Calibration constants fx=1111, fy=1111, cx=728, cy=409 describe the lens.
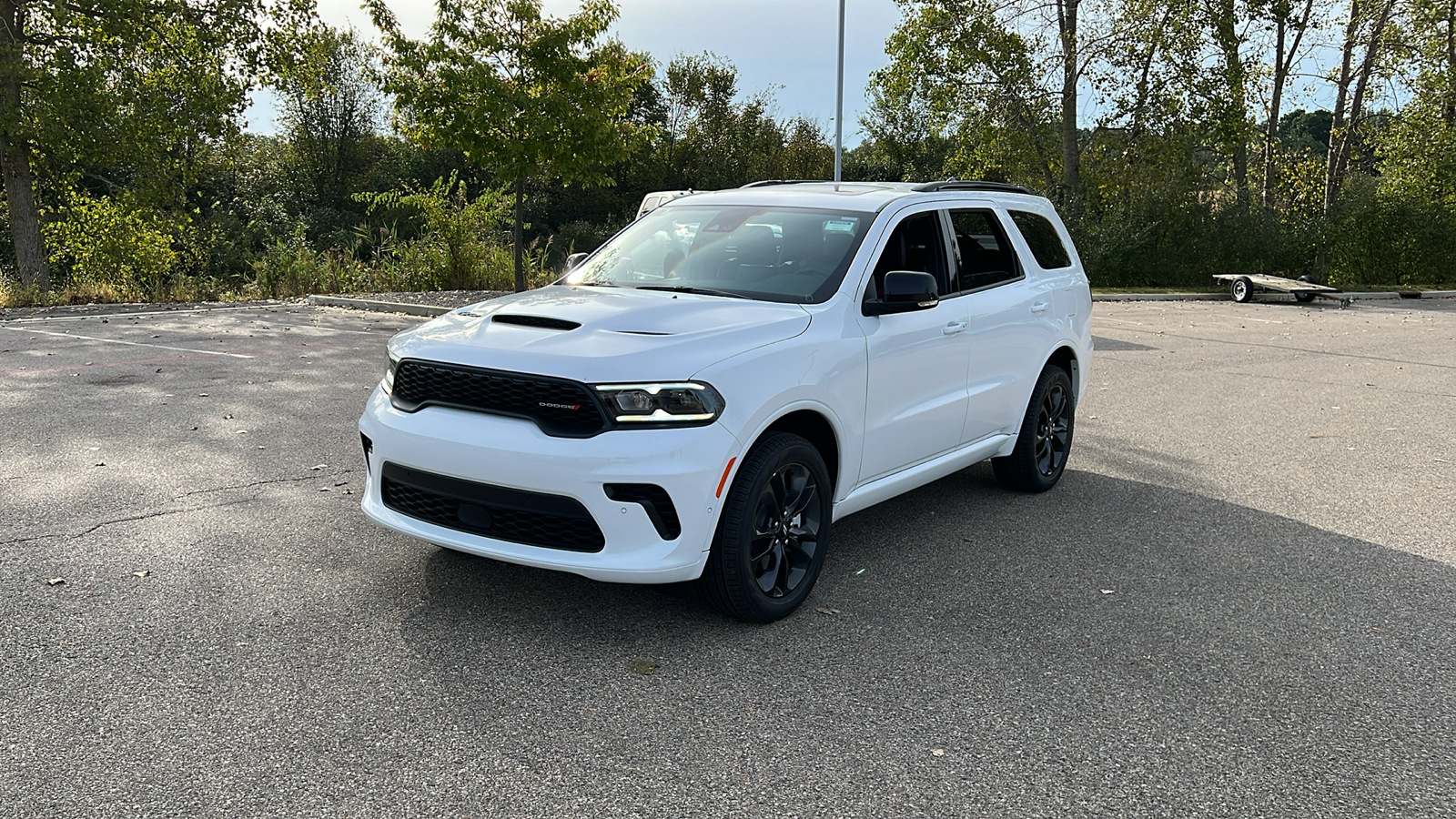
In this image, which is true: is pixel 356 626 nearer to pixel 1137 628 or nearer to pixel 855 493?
pixel 855 493

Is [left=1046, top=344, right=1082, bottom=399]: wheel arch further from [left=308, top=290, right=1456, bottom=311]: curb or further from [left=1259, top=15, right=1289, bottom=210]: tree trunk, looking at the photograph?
[left=1259, top=15, right=1289, bottom=210]: tree trunk

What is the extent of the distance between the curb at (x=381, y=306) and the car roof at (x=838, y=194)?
11.6 meters

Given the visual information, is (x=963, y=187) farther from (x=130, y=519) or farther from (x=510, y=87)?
(x=510, y=87)

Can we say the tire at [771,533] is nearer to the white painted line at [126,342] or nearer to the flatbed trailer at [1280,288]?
the white painted line at [126,342]

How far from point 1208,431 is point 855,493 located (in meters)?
5.07

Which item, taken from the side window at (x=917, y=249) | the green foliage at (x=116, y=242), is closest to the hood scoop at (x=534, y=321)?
the side window at (x=917, y=249)

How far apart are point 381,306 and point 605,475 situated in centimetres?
1521

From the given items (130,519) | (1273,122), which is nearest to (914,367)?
(130,519)

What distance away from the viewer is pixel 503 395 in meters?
4.25

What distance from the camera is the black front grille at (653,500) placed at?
4.03m

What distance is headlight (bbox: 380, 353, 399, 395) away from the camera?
462cm

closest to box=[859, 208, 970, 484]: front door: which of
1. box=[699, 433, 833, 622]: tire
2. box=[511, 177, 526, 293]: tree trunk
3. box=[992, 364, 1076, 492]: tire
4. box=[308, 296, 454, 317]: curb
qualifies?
box=[699, 433, 833, 622]: tire

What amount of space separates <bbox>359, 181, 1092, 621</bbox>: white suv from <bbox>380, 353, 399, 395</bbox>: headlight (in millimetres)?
20

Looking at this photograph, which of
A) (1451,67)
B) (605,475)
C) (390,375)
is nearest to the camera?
(605,475)
